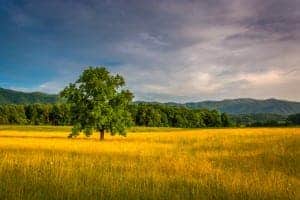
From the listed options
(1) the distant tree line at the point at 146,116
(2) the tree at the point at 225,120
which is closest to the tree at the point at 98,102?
(1) the distant tree line at the point at 146,116

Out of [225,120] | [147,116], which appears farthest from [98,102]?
[225,120]

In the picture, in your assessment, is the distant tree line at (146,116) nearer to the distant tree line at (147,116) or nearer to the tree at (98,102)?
the distant tree line at (147,116)

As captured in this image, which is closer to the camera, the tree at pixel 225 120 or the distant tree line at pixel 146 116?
the distant tree line at pixel 146 116

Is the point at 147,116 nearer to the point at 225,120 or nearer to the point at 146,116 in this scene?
the point at 146,116

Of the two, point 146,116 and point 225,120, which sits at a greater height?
point 146,116

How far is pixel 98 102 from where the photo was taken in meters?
50.1

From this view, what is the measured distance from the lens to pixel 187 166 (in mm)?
19016

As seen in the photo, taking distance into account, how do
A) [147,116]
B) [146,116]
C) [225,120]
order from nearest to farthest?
[147,116]
[146,116]
[225,120]

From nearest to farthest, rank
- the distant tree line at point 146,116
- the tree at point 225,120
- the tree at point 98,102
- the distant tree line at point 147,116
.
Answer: the tree at point 98,102, the distant tree line at point 147,116, the distant tree line at point 146,116, the tree at point 225,120

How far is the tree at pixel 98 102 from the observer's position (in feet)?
165

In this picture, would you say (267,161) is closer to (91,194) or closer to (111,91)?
(91,194)

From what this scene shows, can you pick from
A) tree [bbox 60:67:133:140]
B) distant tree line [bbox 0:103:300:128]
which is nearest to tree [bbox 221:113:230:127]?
distant tree line [bbox 0:103:300:128]

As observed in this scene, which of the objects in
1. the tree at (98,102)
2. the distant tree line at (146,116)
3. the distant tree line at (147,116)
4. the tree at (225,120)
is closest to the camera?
the tree at (98,102)

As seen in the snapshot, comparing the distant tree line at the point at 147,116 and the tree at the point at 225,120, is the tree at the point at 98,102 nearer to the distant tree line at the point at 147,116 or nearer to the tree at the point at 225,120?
the distant tree line at the point at 147,116
